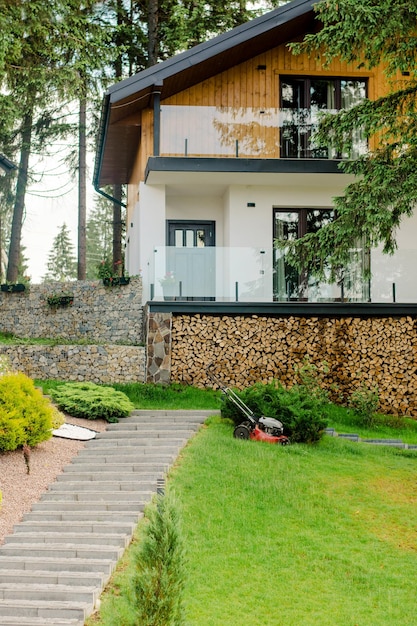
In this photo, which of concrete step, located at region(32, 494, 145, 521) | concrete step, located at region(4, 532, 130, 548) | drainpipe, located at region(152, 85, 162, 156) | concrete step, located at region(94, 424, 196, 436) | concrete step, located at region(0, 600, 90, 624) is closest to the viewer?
concrete step, located at region(0, 600, 90, 624)

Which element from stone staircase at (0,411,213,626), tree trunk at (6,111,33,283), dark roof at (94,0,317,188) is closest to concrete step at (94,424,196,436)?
stone staircase at (0,411,213,626)

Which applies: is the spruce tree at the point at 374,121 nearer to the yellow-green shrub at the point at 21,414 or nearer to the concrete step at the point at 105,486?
the concrete step at the point at 105,486

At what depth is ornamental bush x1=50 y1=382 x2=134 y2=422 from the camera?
1485 centimetres

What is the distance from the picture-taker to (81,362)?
17.9m

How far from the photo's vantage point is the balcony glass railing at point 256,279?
17609 mm

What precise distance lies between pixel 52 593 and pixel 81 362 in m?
10.0

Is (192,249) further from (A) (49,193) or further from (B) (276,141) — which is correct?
A: (A) (49,193)

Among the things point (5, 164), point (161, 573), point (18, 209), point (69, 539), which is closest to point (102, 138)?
point (18, 209)

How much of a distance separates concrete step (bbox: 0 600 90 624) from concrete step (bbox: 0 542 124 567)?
3.64ft

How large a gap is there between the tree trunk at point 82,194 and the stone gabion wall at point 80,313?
4.31m

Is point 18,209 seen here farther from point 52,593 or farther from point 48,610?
point 48,610

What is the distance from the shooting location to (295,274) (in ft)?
58.3

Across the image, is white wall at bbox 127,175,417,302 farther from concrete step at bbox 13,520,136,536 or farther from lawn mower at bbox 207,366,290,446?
concrete step at bbox 13,520,136,536

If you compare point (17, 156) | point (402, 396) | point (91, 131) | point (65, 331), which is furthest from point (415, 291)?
point (17, 156)
